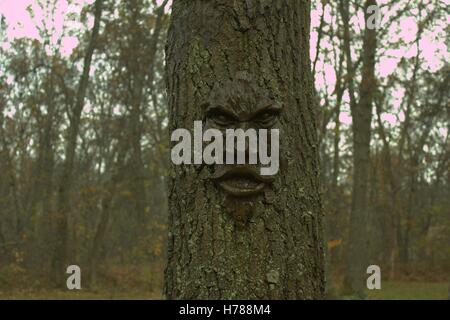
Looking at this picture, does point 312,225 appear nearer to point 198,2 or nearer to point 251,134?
point 251,134

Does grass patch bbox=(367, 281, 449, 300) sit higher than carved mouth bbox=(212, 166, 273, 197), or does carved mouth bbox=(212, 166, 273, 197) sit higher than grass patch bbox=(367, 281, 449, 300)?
carved mouth bbox=(212, 166, 273, 197)

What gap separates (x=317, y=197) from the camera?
2.97 metres

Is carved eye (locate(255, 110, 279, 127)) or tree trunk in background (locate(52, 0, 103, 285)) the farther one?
tree trunk in background (locate(52, 0, 103, 285))

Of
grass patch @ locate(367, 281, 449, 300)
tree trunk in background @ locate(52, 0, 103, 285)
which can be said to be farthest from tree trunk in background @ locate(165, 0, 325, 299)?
tree trunk in background @ locate(52, 0, 103, 285)

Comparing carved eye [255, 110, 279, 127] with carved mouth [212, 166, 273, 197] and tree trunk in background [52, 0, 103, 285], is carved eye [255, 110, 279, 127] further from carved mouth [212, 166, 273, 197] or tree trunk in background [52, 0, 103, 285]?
tree trunk in background [52, 0, 103, 285]

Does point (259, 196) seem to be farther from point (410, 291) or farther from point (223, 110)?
point (410, 291)

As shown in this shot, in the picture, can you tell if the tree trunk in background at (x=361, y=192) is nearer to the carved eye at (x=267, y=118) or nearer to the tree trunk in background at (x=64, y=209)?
the tree trunk in background at (x=64, y=209)

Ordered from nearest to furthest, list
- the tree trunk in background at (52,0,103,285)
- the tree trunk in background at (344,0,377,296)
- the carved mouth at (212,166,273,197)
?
1. the carved mouth at (212,166,273,197)
2. the tree trunk in background at (344,0,377,296)
3. the tree trunk in background at (52,0,103,285)

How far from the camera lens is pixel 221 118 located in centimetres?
278

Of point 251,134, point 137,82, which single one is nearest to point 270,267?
point 251,134

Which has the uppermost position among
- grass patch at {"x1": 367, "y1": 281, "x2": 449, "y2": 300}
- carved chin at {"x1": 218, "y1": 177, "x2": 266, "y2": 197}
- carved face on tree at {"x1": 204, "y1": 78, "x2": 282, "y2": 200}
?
carved face on tree at {"x1": 204, "y1": 78, "x2": 282, "y2": 200}

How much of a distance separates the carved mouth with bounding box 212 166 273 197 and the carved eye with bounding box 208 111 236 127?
0.79ft

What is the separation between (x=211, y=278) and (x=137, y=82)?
18.3 metres

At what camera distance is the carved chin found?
2691 mm
